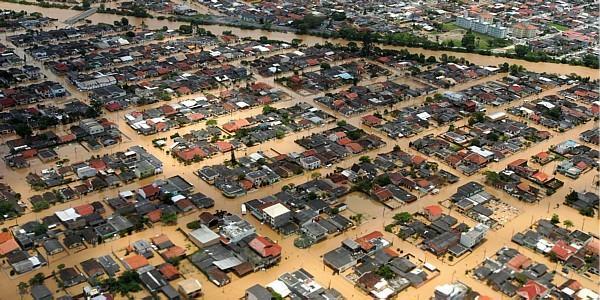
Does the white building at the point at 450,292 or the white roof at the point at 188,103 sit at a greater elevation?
the white roof at the point at 188,103

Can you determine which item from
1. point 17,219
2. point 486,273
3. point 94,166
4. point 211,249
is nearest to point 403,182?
point 486,273

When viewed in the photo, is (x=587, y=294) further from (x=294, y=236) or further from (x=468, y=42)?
(x=468, y=42)

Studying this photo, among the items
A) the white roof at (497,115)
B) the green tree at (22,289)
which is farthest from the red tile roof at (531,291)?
the green tree at (22,289)

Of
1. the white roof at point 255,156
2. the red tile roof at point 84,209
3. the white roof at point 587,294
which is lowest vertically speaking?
the white roof at point 587,294

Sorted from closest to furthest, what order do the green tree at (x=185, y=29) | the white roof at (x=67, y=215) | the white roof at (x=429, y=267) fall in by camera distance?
the white roof at (x=429, y=267)
the white roof at (x=67, y=215)
the green tree at (x=185, y=29)

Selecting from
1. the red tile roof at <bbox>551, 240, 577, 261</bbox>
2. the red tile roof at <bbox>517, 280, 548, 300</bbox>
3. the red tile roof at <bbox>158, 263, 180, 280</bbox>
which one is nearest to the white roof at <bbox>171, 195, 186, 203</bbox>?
the red tile roof at <bbox>158, 263, 180, 280</bbox>

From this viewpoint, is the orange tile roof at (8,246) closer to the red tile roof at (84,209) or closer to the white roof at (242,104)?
the red tile roof at (84,209)

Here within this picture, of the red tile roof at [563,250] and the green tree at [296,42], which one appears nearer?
the red tile roof at [563,250]

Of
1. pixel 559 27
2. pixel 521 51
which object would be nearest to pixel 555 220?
pixel 521 51

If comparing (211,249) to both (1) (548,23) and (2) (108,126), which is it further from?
(1) (548,23)
